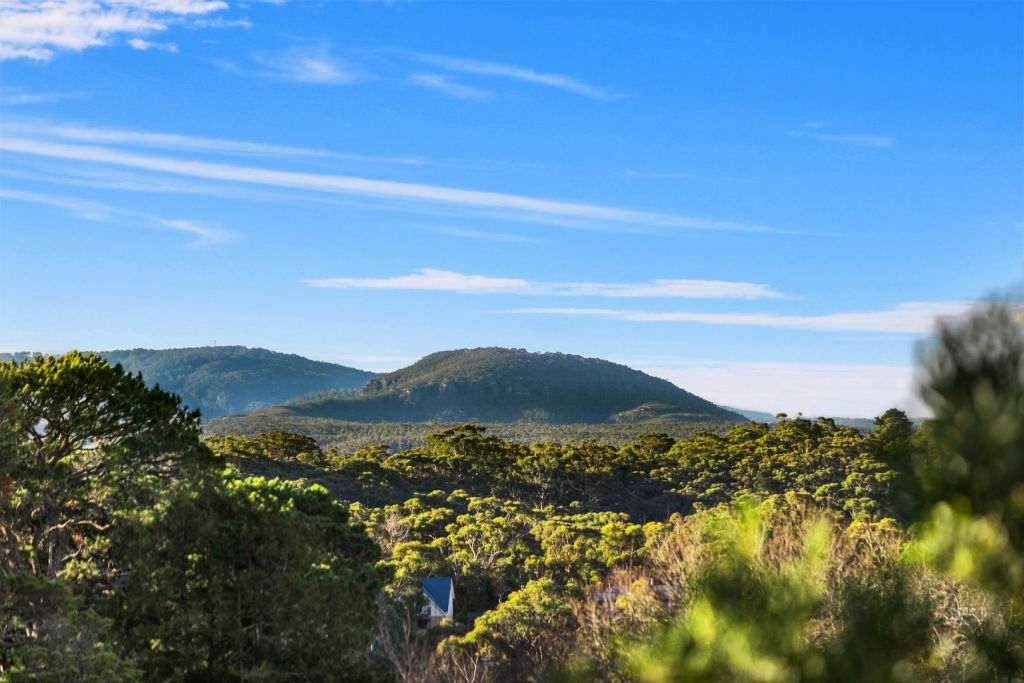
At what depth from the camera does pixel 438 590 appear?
35.8 metres

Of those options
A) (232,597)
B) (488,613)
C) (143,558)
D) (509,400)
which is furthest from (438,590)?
(509,400)

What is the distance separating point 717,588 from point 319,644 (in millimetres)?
8190

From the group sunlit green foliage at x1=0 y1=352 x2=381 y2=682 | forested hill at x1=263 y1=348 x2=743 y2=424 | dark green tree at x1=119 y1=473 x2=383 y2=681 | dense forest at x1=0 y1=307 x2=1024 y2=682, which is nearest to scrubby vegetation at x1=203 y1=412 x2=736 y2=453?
forested hill at x1=263 y1=348 x2=743 y2=424

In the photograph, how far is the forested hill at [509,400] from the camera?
6575 inches

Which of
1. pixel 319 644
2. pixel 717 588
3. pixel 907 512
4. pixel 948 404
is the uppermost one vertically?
pixel 948 404

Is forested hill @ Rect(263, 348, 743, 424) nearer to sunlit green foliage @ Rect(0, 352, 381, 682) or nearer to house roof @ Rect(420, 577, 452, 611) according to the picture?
house roof @ Rect(420, 577, 452, 611)

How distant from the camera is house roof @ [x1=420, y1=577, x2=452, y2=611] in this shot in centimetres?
3550

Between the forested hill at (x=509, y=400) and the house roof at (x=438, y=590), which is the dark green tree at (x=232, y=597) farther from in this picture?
the forested hill at (x=509, y=400)

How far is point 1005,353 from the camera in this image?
33.1 ft

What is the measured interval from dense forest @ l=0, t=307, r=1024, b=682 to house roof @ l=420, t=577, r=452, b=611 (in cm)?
162

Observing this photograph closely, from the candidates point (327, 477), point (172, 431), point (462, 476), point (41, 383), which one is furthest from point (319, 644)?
point (462, 476)

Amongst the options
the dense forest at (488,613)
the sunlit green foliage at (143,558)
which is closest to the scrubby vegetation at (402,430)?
the dense forest at (488,613)

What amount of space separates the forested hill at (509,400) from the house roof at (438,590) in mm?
119144

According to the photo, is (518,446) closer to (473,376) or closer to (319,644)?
(319,644)
